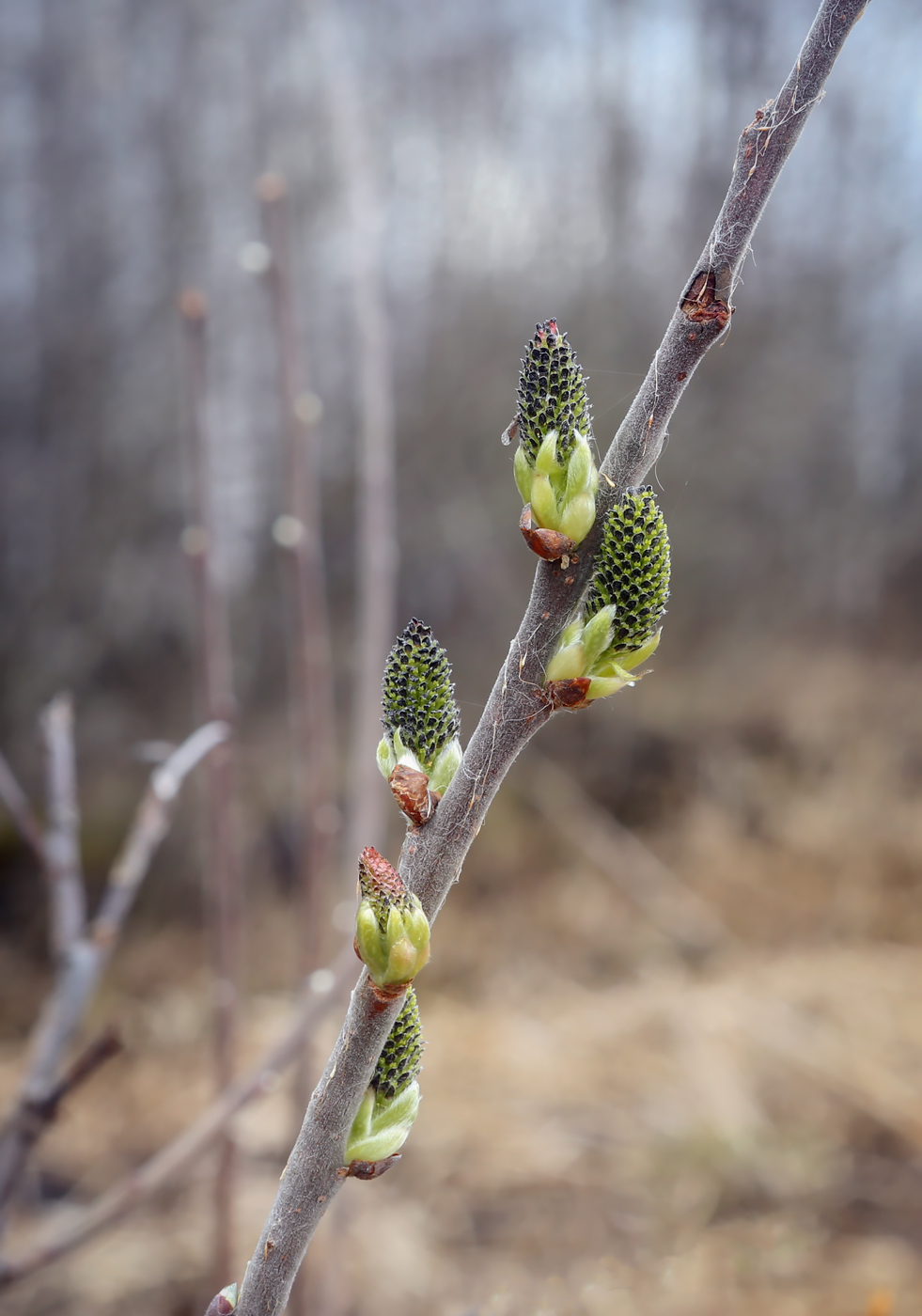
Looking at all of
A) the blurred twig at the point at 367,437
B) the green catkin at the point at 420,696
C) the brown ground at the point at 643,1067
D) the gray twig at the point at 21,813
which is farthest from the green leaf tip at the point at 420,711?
the blurred twig at the point at 367,437

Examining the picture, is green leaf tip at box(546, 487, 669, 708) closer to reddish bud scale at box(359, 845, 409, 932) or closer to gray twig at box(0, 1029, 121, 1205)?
reddish bud scale at box(359, 845, 409, 932)

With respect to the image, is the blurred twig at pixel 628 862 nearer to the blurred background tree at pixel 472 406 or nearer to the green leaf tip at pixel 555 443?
the blurred background tree at pixel 472 406

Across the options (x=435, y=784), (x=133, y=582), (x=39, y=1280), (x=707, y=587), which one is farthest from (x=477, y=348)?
(x=435, y=784)

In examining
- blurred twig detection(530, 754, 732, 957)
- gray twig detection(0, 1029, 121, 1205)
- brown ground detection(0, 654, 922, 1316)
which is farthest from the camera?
blurred twig detection(530, 754, 732, 957)

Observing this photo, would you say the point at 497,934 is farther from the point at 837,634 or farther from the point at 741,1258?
the point at 837,634

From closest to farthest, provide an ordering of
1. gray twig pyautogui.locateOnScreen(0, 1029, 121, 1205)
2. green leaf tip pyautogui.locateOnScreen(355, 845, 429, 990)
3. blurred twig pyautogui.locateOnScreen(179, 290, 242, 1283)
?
green leaf tip pyautogui.locateOnScreen(355, 845, 429, 990)
gray twig pyautogui.locateOnScreen(0, 1029, 121, 1205)
blurred twig pyautogui.locateOnScreen(179, 290, 242, 1283)

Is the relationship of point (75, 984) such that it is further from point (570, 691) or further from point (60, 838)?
point (570, 691)

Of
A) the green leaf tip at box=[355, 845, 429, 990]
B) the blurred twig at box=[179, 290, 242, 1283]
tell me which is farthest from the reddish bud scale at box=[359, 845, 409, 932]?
the blurred twig at box=[179, 290, 242, 1283]
